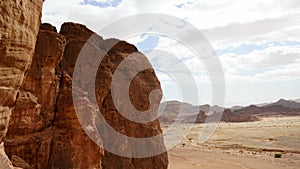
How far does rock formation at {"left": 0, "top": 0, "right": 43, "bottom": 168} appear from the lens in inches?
224

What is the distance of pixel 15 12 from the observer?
591 cm

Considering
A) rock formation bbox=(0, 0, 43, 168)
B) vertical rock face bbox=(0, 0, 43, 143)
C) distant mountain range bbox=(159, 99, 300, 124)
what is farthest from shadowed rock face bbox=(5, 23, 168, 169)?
distant mountain range bbox=(159, 99, 300, 124)

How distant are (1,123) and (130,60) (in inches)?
456

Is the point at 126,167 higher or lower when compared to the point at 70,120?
lower

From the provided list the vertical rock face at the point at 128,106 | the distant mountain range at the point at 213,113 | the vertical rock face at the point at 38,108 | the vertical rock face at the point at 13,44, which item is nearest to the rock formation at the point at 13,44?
the vertical rock face at the point at 13,44

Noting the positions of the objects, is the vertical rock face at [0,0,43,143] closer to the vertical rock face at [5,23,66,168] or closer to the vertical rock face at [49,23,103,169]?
the vertical rock face at [5,23,66,168]

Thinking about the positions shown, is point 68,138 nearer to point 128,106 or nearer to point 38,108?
point 38,108

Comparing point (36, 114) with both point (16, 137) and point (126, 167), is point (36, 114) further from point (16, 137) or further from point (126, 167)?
point (126, 167)

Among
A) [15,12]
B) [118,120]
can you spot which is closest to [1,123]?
[15,12]

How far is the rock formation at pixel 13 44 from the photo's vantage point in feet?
18.7

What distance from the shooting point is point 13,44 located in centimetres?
603

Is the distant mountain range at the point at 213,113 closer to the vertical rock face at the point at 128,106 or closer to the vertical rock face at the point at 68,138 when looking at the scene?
the vertical rock face at the point at 128,106

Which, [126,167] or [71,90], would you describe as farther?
[126,167]

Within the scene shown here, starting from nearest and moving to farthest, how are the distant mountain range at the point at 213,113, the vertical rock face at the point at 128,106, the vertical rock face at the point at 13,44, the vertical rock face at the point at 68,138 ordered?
the vertical rock face at the point at 13,44, the vertical rock face at the point at 68,138, the vertical rock face at the point at 128,106, the distant mountain range at the point at 213,113
